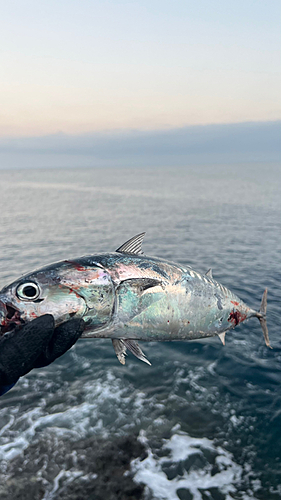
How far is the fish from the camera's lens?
13.7ft

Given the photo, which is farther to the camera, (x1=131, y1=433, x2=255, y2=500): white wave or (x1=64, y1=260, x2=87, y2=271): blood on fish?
(x1=131, y1=433, x2=255, y2=500): white wave

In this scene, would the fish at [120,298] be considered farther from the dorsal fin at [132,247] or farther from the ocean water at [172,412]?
the ocean water at [172,412]

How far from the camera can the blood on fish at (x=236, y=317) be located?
5376 millimetres

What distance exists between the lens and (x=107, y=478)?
730 centimetres

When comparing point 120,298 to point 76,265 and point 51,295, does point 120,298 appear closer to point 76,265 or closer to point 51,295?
point 76,265

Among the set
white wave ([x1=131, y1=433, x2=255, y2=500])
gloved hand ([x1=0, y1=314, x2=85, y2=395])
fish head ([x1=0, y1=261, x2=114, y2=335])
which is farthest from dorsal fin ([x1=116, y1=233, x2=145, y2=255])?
white wave ([x1=131, y1=433, x2=255, y2=500])

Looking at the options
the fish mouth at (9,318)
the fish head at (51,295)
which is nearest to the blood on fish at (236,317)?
the fish head at (51,295)

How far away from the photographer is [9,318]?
4.17 meters

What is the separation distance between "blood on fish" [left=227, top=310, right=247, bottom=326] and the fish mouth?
3.30 m

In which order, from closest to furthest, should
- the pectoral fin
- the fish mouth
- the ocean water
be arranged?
1. the fish mouth
2. the pectoral fin
3. the ocean water

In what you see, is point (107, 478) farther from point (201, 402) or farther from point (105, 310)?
point (105, 310)

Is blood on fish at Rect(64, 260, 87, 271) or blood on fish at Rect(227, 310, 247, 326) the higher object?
blood on fish at Rect(64, 260, 87, 271)

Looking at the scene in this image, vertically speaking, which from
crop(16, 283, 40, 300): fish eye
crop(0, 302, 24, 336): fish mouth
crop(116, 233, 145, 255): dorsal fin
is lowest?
crop(0, 302, 24, 336): fish mouth

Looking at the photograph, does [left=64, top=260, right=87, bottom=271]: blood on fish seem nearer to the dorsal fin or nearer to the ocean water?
the dorsal fin
